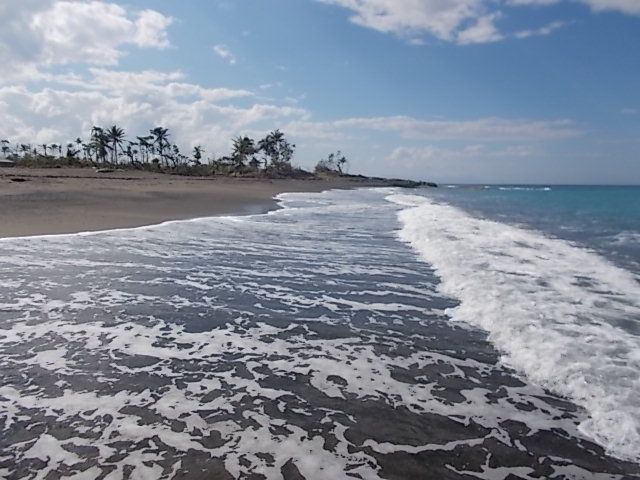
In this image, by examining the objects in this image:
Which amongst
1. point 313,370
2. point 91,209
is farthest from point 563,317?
point 91,209

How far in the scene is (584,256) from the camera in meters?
14.8

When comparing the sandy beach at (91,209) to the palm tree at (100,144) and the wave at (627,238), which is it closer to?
the wave at (627,238)

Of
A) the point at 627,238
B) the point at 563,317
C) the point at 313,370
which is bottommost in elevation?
the point at 313,370

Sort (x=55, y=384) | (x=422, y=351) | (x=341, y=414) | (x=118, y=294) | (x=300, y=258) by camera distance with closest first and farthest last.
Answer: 1. (x=341, y=414)
2. (x=55, y=384)
3. (x=422, y=351)
4. (x=118, y=294)
5. (x=300, y=258)

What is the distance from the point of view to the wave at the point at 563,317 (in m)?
5.24

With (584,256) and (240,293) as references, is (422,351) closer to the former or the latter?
(240,293)

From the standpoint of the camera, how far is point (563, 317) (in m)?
8.15

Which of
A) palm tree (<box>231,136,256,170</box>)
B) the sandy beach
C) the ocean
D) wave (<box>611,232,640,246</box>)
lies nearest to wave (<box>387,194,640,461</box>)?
the ocean

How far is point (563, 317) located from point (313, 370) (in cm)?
474

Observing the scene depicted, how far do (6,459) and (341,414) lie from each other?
9.96 ft

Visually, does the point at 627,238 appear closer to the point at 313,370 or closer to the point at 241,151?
the point at 313,370

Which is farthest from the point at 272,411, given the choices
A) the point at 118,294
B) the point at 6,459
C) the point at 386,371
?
the point at 118,294

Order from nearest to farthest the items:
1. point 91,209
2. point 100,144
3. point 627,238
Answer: point 627,238, point 91,209, point 100,144

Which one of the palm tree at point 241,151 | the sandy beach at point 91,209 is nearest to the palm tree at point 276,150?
the palm tree at point 241,151
